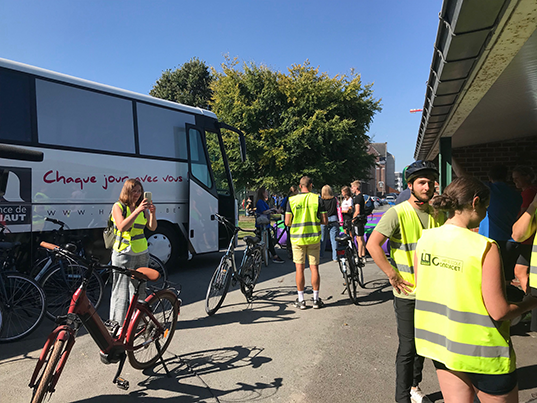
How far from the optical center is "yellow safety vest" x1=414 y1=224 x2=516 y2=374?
1.66 metres

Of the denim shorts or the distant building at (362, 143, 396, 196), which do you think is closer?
the denim shorts

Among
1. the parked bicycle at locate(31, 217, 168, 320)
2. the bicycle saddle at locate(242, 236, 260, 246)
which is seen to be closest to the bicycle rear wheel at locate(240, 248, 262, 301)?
the bicycle saddle at locate(242, 236, 260, 246)

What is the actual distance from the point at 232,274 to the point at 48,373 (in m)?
3.13

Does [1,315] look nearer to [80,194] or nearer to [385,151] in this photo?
[80,194]

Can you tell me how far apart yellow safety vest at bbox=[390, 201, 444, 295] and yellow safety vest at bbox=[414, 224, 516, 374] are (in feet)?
2.72

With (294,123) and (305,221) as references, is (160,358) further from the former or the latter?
(294,123)

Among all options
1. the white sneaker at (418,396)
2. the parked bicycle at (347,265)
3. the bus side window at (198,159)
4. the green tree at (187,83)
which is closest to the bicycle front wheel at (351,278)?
the parked bicycle at (347,265)

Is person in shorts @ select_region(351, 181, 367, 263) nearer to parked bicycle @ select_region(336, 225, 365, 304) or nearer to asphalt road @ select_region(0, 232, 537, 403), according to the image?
parked bicycle @ select_region(336, 225, 365, 304)

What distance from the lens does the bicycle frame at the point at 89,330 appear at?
2.44 meters

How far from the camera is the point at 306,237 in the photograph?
5.26 m

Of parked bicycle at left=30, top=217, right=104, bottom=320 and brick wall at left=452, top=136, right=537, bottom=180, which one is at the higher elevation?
brick wall at left=452, top=136, right=537, bottom=180

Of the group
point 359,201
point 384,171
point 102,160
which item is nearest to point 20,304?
point 102,160

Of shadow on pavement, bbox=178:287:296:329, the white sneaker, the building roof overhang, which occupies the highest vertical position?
the building roof overhang

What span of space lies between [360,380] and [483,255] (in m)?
2.07
